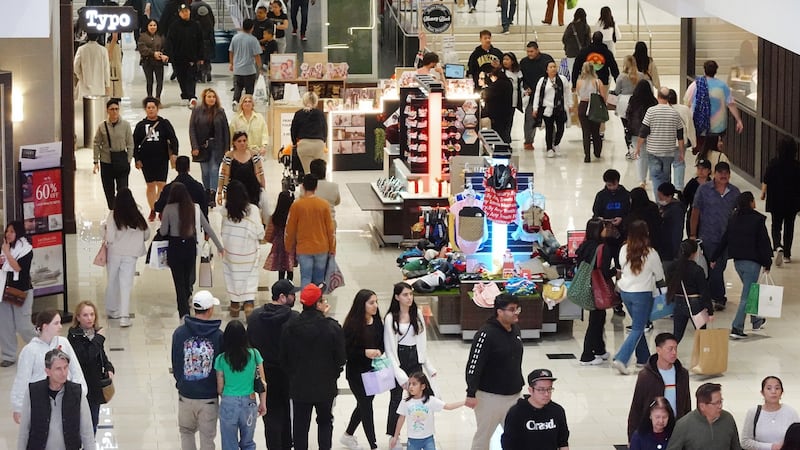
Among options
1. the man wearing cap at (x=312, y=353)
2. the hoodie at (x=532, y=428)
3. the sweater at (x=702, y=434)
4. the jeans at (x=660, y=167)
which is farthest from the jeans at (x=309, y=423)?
the jeans at (x=660, y=167)

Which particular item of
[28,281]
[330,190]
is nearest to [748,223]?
[330,190]

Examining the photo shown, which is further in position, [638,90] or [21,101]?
[638,90]

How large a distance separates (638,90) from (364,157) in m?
4.00

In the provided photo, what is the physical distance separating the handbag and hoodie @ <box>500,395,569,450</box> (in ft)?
12.5

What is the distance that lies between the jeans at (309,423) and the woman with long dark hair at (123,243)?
385cm

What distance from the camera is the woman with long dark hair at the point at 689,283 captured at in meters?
12.5

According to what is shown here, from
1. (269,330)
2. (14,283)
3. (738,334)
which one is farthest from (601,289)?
(14,283)

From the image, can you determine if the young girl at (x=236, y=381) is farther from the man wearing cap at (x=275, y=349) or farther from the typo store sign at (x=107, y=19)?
the typo store sign at (x=107, y=19)

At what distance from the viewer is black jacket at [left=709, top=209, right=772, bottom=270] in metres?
13.5

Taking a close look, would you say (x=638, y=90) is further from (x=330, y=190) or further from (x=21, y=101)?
(x=21, y=101)

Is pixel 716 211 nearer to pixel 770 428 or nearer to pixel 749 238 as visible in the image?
pixel 749 238

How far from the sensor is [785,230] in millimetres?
16406

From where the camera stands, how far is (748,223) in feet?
44.5

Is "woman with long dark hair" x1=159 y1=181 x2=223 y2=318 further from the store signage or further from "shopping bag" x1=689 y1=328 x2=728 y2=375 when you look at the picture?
the store signage
